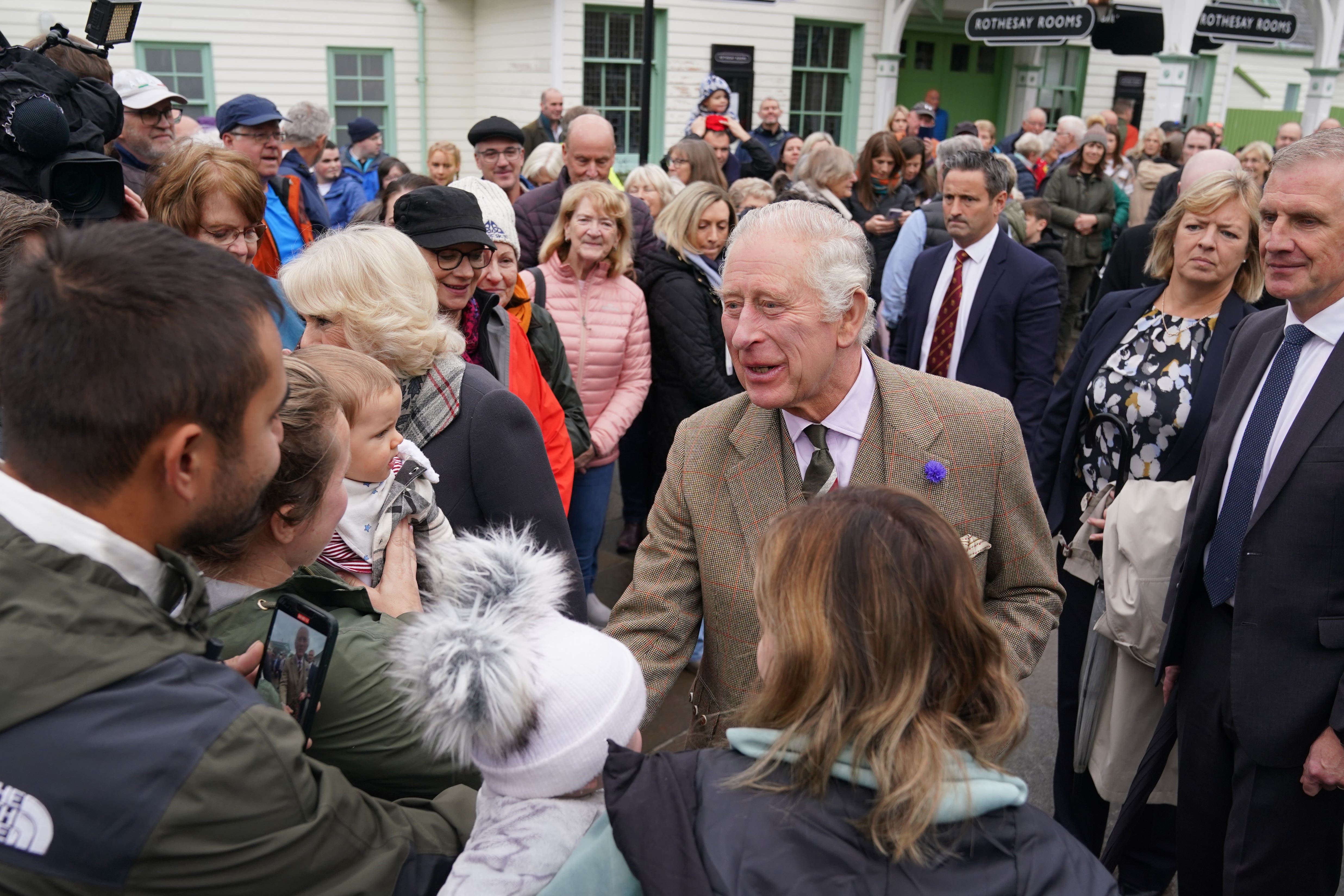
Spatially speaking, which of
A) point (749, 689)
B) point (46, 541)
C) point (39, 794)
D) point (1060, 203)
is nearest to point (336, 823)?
point (39, 794)

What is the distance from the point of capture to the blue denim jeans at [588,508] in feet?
15.0

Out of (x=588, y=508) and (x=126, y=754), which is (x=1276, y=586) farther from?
(x=588, y=508)

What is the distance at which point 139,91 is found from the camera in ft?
15.7

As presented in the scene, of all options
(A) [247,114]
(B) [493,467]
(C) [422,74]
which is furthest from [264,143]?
(C) [422,74]

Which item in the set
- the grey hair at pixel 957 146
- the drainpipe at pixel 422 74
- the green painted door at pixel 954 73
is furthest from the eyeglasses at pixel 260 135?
the green painted door at pixel 954 73

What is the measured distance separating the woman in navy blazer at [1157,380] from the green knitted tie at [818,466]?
140 cm

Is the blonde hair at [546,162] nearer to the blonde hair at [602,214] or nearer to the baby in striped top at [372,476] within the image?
the blonde hair at [602,214]

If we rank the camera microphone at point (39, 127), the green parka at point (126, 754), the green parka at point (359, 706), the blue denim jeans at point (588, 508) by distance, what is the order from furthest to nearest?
the blue denim jeans at point (588, 508) < the camera microphone at point (39, 127) < the green parka at point (359, 706) < the green parka at point (126, 754)

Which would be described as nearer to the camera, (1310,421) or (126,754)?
(126,754)

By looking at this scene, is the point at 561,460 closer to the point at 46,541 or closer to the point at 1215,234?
the point at 1215,234

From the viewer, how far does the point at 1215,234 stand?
310 cm

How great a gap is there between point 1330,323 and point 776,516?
145 centimetres

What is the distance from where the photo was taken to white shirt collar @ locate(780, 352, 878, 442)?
2.18m

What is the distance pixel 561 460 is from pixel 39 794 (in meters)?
2.58
